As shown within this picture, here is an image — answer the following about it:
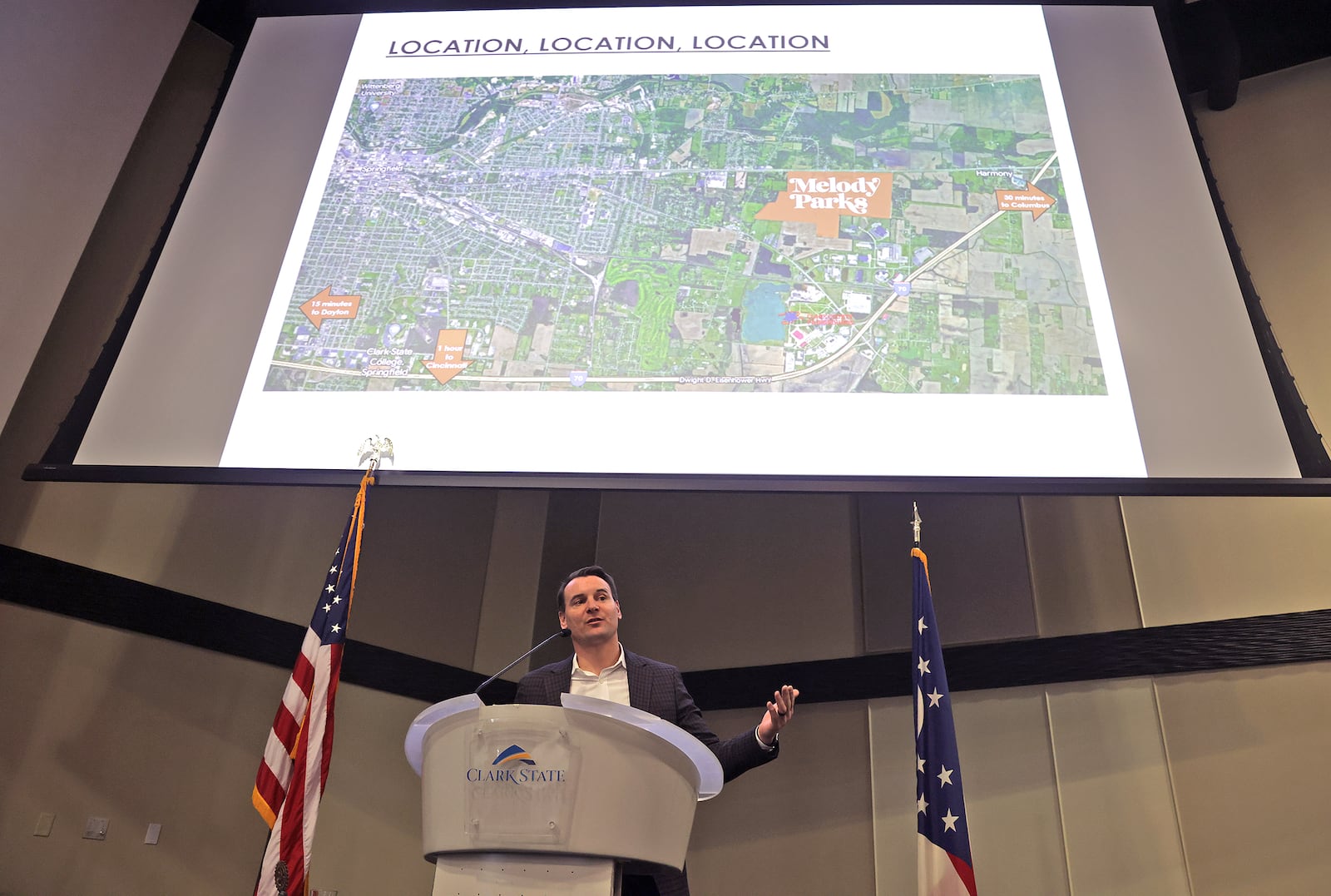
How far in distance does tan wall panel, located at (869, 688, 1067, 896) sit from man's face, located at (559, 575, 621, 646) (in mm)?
2187

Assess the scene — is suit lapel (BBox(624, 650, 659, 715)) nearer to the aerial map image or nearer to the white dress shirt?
the white dress shirt

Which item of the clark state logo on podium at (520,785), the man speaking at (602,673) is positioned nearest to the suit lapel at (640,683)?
the man speaking at (602,673)

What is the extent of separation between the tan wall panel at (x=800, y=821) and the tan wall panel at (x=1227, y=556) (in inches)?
55.6

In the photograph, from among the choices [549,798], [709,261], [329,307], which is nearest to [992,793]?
[709,261]

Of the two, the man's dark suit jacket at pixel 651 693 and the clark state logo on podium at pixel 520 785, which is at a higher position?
the man's dark suit jacket at pixel 651 693

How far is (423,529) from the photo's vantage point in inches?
190

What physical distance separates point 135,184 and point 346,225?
1.70 m

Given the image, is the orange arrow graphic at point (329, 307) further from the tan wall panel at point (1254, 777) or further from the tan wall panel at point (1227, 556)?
the tan wall panel at point (1254, 777)

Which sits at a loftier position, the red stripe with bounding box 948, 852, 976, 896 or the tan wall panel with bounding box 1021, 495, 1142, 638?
the tan wall panel with bounding box 1021, 495, 1142, 638

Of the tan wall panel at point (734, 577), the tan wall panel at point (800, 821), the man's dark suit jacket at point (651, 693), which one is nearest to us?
the man's dark suit jacket at point (651, 693)

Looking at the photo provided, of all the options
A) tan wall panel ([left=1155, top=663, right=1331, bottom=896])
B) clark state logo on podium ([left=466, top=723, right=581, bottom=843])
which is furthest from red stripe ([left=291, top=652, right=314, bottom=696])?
tan wall panel ([left=1155, top=663, right=1331, bottom=896])

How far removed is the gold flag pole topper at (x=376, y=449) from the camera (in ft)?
8.87

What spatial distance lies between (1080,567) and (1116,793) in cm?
89

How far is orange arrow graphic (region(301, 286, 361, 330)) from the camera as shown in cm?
298
